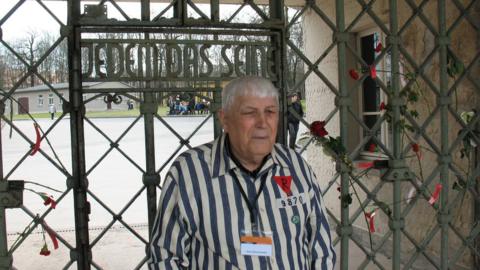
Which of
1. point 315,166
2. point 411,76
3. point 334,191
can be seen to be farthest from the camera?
point 315,166

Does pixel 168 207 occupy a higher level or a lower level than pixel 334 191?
higher

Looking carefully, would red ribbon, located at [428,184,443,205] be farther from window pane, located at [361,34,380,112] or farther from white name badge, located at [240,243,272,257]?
window pane, located at [361,34,380,112]

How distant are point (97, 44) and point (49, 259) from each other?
335cm

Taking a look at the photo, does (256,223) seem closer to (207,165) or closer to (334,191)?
(207,165)

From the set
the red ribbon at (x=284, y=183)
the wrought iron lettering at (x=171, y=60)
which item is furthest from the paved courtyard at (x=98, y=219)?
the red ribbon at (x=284, y=183)

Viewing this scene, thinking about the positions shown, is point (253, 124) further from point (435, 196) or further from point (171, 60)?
point (435, 196)

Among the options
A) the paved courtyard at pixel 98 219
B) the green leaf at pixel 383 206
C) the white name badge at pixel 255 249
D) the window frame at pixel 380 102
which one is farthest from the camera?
the window frame at pixel 380 102

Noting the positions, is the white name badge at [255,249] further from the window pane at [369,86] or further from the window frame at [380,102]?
the window pane at [369,86]

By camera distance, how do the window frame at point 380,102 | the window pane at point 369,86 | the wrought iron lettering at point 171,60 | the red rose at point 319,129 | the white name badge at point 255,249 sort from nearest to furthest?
the white name badge at point 255,249
the wrought iron lettering at point 171,60
the red rose at point 319,129
the window frame at point 380,102
the window pane at point 369,86

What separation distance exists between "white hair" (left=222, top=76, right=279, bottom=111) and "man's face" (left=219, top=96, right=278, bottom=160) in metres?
0.01

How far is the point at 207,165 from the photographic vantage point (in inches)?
68.0

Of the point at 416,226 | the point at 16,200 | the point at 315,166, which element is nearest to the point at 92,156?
the point at 315,166

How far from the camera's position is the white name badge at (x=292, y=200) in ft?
5.62

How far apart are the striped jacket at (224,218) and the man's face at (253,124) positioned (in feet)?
0.26
